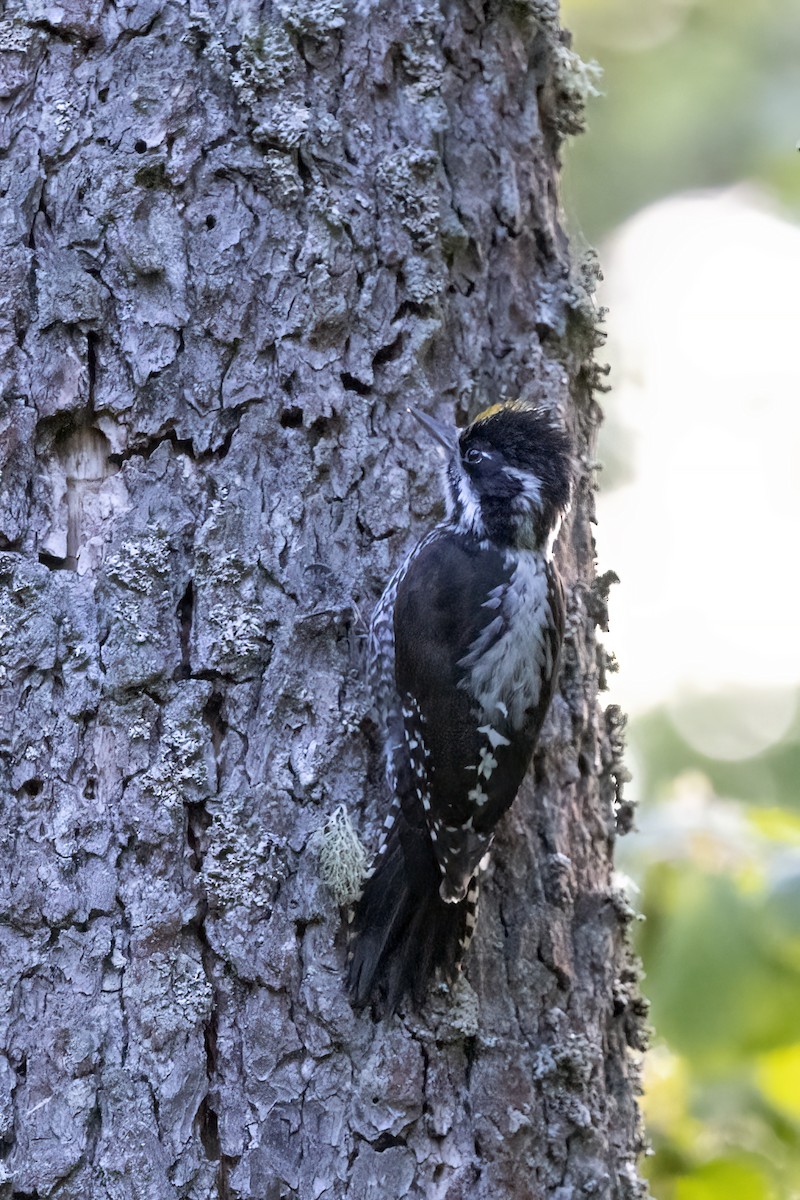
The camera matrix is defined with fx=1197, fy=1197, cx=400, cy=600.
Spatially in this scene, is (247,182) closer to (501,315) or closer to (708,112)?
(501,315)

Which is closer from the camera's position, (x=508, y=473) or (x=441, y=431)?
(x=441, y=431)

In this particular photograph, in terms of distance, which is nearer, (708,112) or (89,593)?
(89,593)

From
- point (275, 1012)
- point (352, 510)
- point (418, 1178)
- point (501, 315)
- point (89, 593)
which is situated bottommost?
point (418, 1178)

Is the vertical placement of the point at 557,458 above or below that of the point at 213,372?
above

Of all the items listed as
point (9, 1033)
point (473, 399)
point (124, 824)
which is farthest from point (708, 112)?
point (9, 1033)

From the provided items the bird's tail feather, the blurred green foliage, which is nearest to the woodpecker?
the bird's tail feather

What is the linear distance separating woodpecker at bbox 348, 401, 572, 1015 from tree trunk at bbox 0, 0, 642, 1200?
0.07 metres

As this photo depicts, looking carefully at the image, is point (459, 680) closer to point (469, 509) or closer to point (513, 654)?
point (513, 654)

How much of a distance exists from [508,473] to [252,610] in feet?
2.42

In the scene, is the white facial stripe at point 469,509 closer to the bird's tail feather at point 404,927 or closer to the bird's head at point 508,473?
the bird's head at point 508,473

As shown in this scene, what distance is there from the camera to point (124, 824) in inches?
86.4

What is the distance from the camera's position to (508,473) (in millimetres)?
2736

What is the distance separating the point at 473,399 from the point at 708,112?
342cm

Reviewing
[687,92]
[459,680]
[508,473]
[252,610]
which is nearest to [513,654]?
[459,680]
